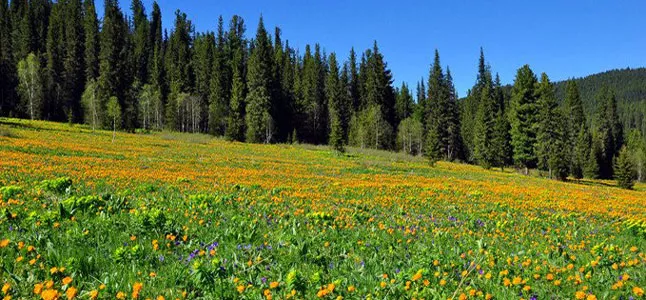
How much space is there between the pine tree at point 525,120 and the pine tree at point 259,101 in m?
38.3

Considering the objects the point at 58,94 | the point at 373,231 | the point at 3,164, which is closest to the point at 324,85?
the point at 58,94

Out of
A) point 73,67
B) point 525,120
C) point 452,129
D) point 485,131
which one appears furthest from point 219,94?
point 525,120

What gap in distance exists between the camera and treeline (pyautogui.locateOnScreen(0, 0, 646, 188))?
70812 mm

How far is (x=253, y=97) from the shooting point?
71438 mm

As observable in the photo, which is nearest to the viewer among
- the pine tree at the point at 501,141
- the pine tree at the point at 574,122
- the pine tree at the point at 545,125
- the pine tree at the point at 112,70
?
the pine tree at the point at 545,125

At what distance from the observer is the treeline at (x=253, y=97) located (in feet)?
232

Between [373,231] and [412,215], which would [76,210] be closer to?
[373,231]

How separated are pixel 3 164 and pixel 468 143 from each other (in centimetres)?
8942

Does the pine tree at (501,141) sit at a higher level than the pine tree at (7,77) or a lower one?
lower

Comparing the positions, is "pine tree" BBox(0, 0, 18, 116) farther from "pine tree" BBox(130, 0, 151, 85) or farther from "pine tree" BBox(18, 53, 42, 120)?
"pine tree" BBox(130, 0, 151, 85)

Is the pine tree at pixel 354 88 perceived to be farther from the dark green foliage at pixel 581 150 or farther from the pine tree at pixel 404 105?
the dark green foliage at pixel 581 150

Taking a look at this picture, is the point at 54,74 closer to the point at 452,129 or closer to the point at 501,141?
the point at 452,129

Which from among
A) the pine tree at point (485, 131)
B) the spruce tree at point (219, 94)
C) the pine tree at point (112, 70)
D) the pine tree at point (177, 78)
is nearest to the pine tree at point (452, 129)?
the pine tree at point (485, 131)

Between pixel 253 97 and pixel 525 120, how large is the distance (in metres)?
42.6
